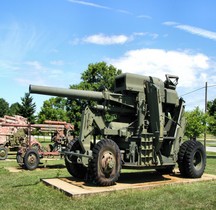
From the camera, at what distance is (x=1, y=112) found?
261ft

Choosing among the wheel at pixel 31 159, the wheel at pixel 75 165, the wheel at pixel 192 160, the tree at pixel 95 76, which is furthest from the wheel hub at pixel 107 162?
the tree at pixel 95 76

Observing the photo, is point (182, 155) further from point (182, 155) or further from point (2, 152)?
point (2, 152)

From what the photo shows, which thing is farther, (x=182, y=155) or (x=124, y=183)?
(x=182, y=155)

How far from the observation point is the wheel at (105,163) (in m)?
9.04

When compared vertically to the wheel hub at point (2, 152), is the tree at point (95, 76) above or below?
above

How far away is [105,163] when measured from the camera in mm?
9141

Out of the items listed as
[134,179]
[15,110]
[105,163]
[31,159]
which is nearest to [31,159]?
[31,159]

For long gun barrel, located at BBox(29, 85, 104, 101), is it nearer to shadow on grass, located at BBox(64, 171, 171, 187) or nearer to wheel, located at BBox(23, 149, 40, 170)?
shadow on grass, located at BBox(64, 171, 171, 187)

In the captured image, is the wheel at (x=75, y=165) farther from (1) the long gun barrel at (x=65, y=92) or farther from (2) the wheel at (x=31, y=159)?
(2) the wheel at (x=31, y=159)

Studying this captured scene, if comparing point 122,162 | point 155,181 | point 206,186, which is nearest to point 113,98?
point 122,162

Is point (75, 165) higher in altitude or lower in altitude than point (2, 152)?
higher

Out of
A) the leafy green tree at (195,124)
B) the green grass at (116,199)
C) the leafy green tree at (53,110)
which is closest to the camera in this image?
the green grass at (116,199)

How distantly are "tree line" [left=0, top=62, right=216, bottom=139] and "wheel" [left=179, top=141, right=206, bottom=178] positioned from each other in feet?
10.2

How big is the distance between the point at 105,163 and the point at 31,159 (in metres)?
7.46
